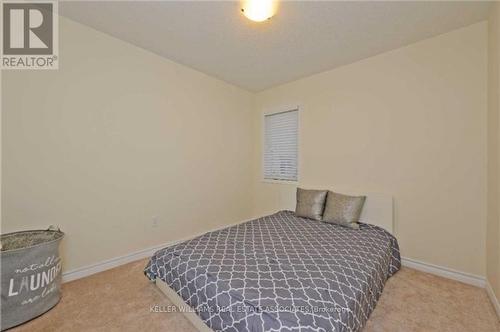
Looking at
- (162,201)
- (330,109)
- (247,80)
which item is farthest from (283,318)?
(247,80)

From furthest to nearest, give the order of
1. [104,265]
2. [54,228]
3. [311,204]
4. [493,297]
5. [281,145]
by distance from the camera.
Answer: [281,145], [311,204], [104,265], [54,228], [493,297]

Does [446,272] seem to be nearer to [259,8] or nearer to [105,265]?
[259,8]

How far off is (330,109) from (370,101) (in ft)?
1.64

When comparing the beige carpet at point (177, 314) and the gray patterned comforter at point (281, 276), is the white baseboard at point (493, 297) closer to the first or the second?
the beige carpet at point (177, 314)

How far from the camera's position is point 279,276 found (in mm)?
1383

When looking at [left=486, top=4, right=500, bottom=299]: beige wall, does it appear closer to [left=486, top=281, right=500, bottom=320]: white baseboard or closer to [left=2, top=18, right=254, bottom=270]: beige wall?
[left=486, top=281, right=500, bottom=320]: white baseboard

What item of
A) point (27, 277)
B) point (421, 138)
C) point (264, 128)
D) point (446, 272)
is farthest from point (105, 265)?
point (421, 138)

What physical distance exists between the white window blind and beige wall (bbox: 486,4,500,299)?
6.66ft

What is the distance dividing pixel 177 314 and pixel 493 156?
2.78 metres

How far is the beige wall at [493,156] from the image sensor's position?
1.64 metres

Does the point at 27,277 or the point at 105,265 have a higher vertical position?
the point at 27,277

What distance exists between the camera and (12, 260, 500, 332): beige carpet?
4.86ft

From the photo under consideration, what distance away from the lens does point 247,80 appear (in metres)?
3.39

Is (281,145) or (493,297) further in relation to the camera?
(281,145)
